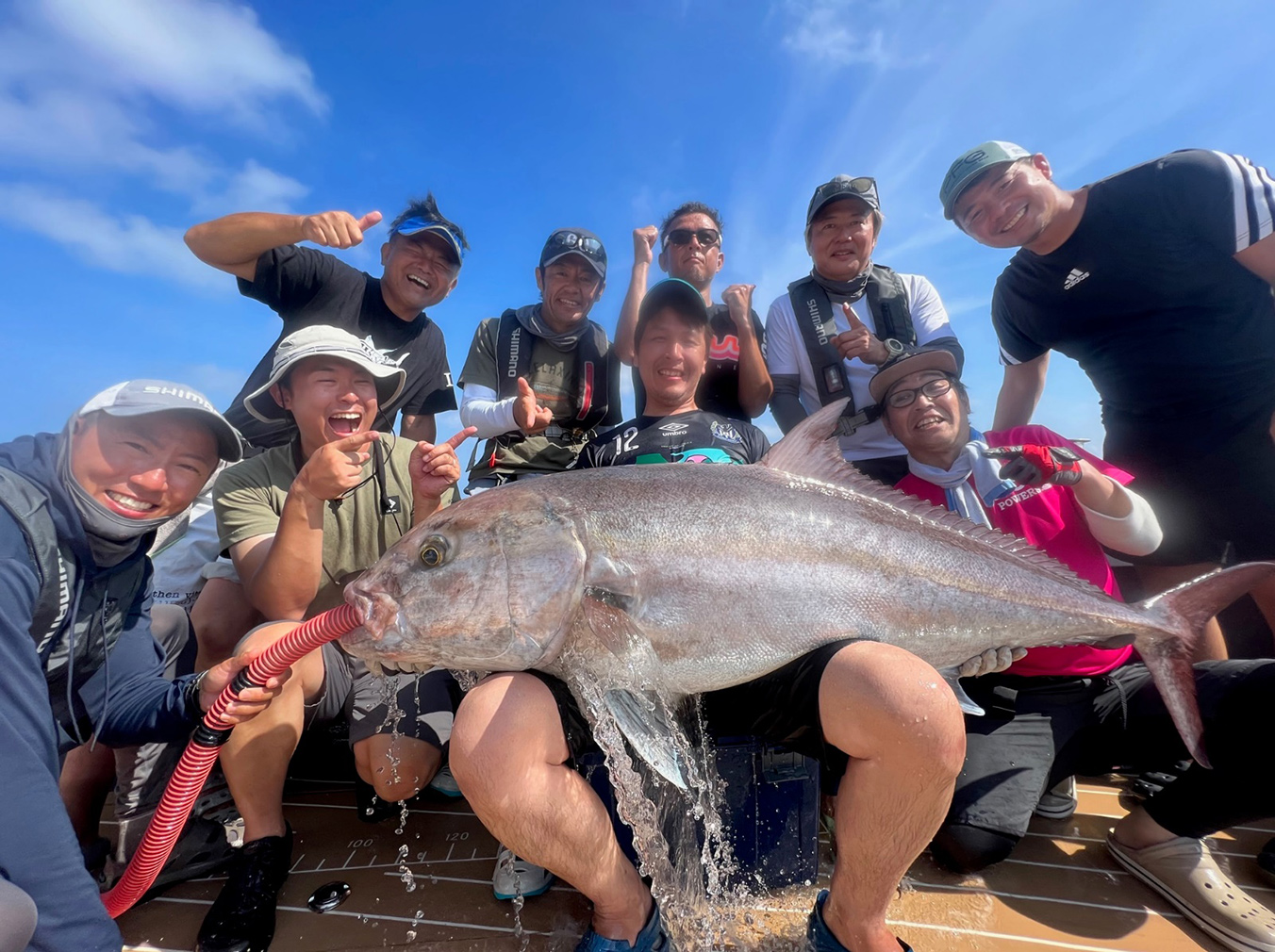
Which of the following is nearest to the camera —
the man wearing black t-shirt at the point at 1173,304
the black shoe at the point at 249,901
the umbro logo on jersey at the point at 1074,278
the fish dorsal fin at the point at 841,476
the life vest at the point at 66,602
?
the life vest at the point at 66,602

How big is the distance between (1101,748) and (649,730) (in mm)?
2582

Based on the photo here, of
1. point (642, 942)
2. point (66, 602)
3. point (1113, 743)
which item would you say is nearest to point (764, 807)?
point (642, 942)

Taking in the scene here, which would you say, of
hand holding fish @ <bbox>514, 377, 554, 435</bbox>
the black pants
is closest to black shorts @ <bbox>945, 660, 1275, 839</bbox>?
the black pants

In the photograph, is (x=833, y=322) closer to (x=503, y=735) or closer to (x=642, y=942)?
(x=503, y=735)

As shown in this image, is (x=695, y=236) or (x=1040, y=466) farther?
(x=695, y=236)

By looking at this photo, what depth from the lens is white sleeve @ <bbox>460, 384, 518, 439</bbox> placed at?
412cm

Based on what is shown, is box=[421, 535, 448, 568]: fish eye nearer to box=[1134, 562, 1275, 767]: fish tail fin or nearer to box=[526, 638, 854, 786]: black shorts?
box=[526, 638, 854, 786]: black shorts

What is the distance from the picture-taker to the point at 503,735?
6.43ft

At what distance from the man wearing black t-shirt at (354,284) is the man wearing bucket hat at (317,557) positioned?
0.42m

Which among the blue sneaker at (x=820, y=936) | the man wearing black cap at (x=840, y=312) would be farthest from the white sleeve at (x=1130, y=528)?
the blue sneaker at (x=820, y=936)

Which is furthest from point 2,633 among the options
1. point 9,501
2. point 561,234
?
point 561,234

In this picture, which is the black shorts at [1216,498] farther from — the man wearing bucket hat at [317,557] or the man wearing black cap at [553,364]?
the man wearing bucket hat at [317,557]

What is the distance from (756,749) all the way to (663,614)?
0.76 meters

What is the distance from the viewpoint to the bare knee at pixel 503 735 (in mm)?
1940
